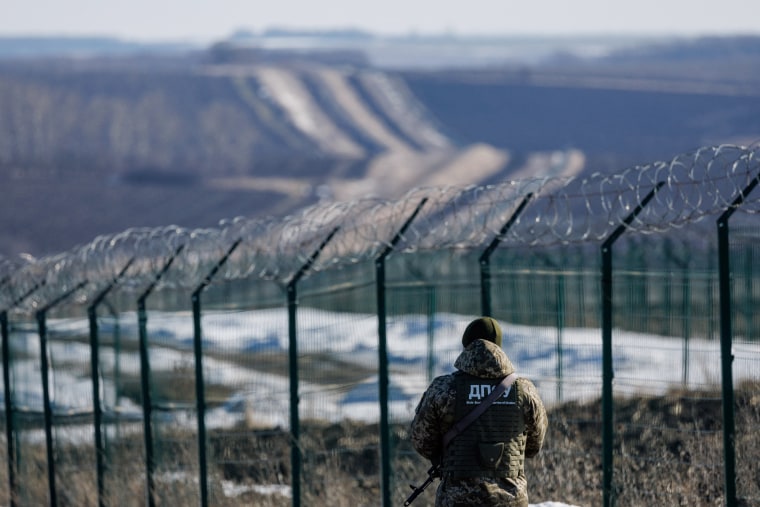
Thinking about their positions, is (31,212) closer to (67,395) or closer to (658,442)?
(67,395)

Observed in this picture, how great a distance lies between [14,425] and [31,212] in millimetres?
51225

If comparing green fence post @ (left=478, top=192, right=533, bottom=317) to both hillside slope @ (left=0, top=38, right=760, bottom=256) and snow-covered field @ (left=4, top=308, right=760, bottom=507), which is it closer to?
snow-covered field @ (left=4, top=308, right=760, bottom=507)

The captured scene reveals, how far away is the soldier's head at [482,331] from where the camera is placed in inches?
233

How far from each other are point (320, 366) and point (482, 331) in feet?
21.1

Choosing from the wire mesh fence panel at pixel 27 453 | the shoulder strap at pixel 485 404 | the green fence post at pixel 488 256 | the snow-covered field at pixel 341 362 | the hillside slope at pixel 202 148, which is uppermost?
the hillside slope at pixel 202 148

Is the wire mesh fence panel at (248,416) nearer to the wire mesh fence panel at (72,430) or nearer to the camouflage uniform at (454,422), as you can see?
the wire mesh fence panel at (72,430)

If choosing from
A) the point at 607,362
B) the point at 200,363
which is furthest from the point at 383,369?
the point at 607,362

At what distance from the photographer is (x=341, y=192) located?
65.9 metres

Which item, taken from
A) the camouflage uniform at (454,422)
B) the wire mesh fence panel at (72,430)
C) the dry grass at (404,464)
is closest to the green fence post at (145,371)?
the dry grass at (404,464)

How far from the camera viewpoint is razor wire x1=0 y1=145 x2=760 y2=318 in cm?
720

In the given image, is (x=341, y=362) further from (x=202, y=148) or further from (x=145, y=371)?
(x=202, y=148)

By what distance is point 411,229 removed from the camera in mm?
8555

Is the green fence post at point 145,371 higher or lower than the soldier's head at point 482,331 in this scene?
lower

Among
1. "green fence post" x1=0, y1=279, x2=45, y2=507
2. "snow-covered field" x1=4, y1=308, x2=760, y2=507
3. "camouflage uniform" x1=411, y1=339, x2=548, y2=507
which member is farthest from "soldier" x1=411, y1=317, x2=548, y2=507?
"green fence post" x1=0, y1=279, x2=45, y2=507
